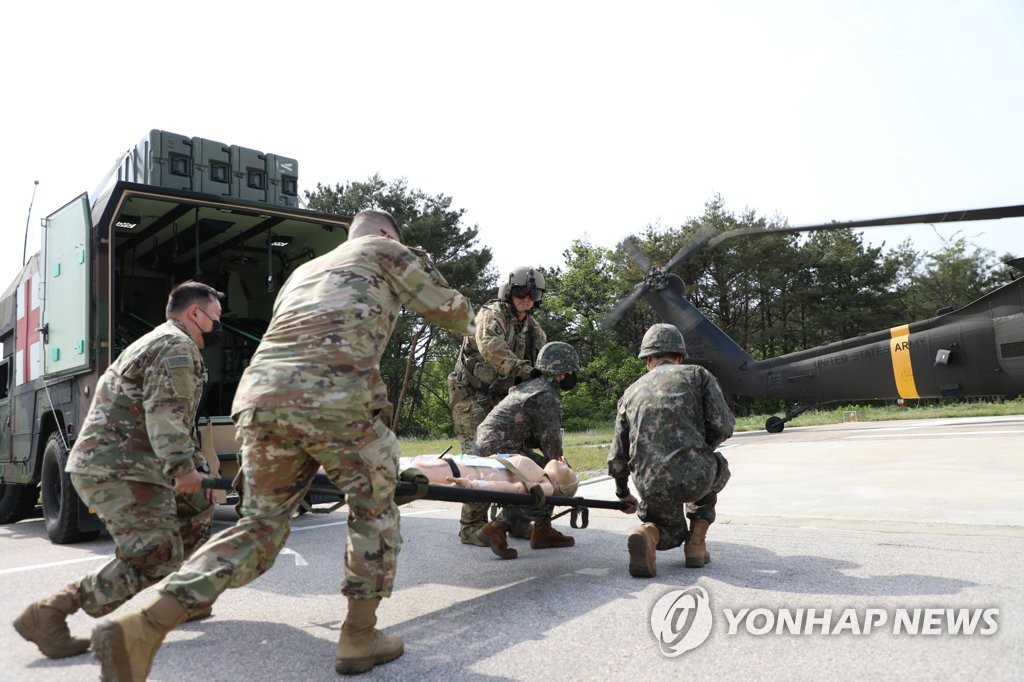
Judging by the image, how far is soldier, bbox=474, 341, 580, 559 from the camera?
465 cm

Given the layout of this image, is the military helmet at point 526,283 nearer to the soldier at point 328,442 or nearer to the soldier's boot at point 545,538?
the soldier's boot at point 545,538

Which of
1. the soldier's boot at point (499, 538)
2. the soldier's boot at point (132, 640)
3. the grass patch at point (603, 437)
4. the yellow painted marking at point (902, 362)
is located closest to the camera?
the soldier's boot at point (132, 640)

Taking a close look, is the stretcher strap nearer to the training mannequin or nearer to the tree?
the training mannequin

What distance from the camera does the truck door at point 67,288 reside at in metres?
5.52

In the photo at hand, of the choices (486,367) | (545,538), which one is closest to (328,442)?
(545,538)

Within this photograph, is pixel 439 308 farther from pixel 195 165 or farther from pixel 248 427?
pixel 195 165

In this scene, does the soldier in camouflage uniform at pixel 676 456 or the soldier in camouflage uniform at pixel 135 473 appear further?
the soldier in camouflage uniform at pixel 676 456

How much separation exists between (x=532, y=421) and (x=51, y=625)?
2.72 meters

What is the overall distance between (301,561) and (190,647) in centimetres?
171

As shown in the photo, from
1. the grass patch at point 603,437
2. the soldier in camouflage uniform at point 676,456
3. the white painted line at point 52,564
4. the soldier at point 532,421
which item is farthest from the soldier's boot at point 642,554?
the grass patch at point 603,437

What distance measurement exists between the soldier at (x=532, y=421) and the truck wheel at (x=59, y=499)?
328 centimetres

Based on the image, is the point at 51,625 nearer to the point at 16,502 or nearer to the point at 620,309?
the point at 16,502

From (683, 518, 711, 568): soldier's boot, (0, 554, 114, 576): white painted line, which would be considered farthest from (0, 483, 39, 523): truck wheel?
(683, 518, 711, 568): soldier's boot

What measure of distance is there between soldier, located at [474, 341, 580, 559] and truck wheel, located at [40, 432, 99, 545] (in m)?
3.28
